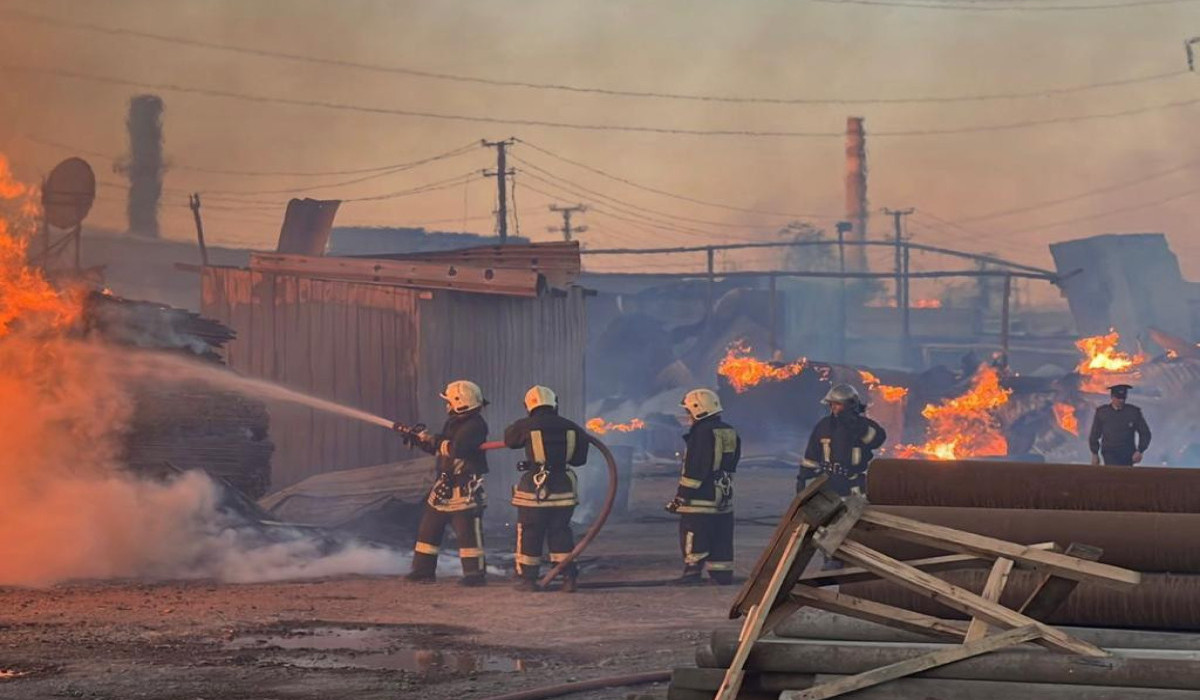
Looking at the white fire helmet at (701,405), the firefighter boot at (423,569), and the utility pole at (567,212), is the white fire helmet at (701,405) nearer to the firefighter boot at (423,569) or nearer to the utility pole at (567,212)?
the firefighter boot at (423,569)

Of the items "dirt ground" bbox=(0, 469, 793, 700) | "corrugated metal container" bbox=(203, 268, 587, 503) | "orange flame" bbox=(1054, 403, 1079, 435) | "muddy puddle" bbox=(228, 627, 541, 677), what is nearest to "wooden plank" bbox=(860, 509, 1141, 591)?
"dirt ground" bbox=(0, 469, 793, 700)

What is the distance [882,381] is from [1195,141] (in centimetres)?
969

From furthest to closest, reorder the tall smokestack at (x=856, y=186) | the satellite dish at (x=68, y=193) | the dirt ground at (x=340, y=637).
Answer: the tall smokestack at (x=856, y=186) < the satellite dish at (x=68, y=193) < the dirt ground at (x=340, y=637)

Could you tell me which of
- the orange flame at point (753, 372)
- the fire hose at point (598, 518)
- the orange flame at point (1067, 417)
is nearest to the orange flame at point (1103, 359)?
the orange flame at point (1067, 417)

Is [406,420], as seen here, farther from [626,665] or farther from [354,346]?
[626,665]

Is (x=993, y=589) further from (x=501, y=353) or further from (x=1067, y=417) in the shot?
(x=1067, y=417)

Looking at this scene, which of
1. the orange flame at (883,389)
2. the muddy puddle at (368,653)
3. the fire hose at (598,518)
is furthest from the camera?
the orange flame at (883,389)

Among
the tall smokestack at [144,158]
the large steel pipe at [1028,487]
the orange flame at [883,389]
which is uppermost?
the tall smokestack at [144,158]

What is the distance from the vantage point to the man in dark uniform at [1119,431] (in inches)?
542

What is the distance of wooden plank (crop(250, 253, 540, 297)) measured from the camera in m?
14.3

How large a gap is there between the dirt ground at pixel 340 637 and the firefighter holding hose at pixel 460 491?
0.82 ft

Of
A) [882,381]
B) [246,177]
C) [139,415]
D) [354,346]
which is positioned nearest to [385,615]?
[139,415]

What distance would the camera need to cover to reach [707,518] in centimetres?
1156

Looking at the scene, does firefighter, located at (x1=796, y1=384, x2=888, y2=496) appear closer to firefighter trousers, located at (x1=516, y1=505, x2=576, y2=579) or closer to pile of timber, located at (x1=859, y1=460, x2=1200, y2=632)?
firefighter trousers, located at (x1=516, y1=505, x2=576, y2=579)
